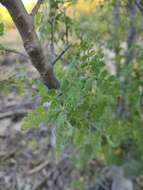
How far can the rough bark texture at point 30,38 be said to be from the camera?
0.93m

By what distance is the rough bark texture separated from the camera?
93 centimetres

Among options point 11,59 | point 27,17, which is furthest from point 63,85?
point 11,59

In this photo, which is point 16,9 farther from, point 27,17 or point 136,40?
point 136,40

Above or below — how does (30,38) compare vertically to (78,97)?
above

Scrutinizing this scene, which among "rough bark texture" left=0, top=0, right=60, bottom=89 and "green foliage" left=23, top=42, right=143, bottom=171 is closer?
"rough bark texture" left=0, top=0, right=60, bottom=89

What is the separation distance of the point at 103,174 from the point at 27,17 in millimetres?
→ 1916

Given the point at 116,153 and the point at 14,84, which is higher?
the point at 14,84

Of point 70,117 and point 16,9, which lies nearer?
point 16,9

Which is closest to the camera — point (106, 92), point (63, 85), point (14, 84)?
point (63, 85)

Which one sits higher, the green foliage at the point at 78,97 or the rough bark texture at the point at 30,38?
the rough bark texture at the point at 30,38

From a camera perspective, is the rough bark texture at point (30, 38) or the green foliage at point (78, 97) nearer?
the rough bark texture at point (30, 38)

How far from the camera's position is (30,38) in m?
0.99

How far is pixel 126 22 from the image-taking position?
2.39m

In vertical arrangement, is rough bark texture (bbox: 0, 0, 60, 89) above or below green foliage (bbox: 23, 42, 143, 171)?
above
